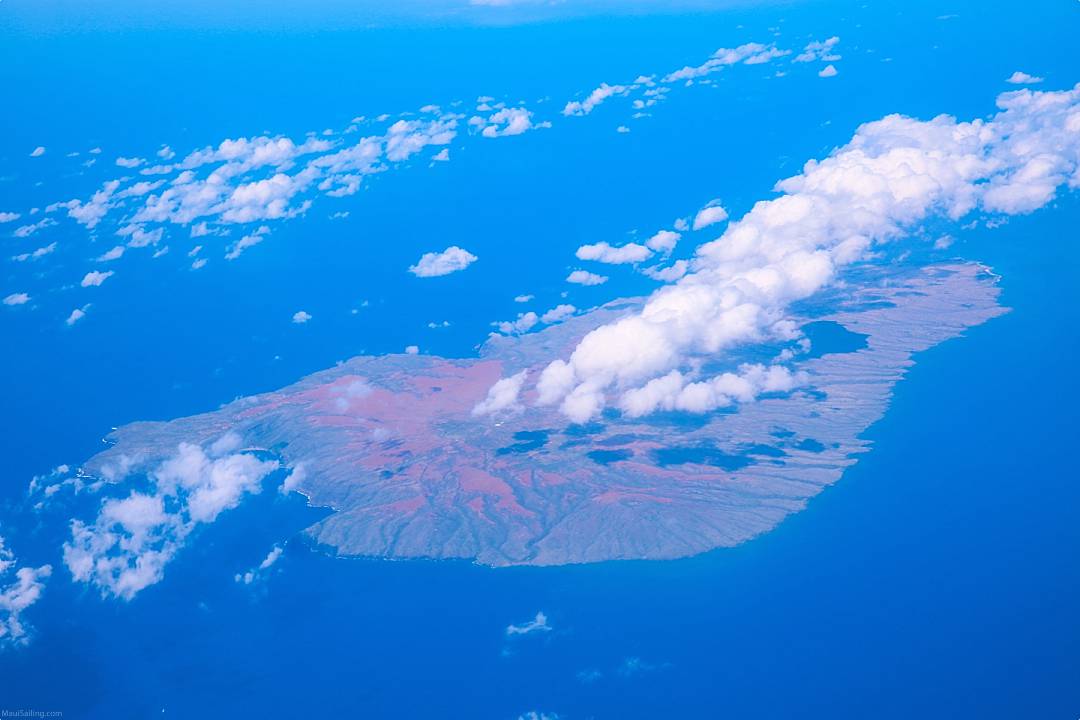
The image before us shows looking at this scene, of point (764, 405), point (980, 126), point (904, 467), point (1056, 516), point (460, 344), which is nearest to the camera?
point (1056, 516)

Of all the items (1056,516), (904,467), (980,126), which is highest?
(980,126)

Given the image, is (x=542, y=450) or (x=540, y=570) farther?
(x=542, y=450)

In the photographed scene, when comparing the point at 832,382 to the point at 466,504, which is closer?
the point at 466,504

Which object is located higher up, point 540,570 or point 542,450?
point 542,450

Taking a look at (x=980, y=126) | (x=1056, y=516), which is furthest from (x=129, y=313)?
(x=980, y=126)

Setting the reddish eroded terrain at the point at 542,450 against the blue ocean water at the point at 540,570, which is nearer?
the blue ocean water at the point at 540,570

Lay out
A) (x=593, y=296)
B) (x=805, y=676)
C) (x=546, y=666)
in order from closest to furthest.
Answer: (x=805, y=676) < (x=546, y=666) < (x=593, y=296)

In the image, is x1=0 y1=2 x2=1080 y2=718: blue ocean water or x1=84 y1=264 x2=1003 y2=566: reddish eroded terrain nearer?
x1=0 y1=2 x2=1080 y2=718: blue ocean water

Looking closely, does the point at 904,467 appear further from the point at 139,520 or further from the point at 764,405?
the point at 139,520
